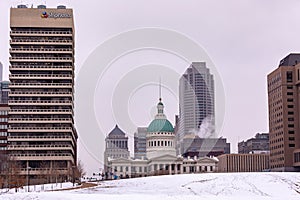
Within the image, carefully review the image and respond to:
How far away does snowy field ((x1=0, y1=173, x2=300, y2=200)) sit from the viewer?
2233 inches

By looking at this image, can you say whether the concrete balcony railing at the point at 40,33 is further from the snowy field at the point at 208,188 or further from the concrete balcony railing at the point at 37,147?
the snowy field at the point at 208,188

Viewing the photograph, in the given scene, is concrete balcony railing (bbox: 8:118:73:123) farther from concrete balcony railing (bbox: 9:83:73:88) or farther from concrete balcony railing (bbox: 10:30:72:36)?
concrete balcony railing (bbox: 10:30:72:36)

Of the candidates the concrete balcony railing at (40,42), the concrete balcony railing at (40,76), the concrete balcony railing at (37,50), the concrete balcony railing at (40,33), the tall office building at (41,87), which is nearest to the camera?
the tall office building at (41,87)

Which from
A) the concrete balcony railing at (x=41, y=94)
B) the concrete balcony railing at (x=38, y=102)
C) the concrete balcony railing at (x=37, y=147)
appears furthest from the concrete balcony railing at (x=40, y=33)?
the concrete balcony railing at (x=37, y=147)

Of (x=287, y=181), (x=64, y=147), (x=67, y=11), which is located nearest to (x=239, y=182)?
(x=287, y=181)

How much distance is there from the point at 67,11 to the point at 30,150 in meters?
35.6

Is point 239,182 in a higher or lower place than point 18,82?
lower

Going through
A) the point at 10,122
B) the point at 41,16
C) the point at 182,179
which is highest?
the point at 41,16

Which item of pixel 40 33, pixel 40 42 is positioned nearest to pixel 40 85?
pixel 40 42

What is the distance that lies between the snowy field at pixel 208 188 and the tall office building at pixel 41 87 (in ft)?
211

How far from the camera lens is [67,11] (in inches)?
5851

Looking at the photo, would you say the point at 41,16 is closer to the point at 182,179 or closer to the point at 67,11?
the point at 67,11

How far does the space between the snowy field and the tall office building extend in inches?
2537

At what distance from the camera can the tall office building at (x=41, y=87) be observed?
14288 cm
